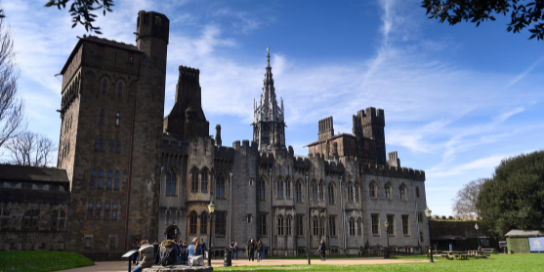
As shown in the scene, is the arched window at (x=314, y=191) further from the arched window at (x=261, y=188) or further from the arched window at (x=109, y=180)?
the arched window at (x=109, y=180)

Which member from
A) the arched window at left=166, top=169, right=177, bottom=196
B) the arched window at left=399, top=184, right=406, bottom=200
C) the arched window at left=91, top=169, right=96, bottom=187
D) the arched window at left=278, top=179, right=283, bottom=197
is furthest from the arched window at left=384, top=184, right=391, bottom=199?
the arched window at left=91, top=169, right=96, bottom=187

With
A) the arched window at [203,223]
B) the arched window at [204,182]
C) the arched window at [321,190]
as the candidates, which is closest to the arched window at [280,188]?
the arched window at [321,190]

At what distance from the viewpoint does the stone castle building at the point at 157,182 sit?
32594 millimetres

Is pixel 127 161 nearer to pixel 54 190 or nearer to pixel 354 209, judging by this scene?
pixel 54 190

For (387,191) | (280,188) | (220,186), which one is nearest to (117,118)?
(220,186)

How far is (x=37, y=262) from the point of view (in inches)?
907

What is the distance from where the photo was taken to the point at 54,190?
107ft

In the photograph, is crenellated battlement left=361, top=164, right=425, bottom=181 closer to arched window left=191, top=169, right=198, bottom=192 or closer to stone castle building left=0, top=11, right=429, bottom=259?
stone castle building left=0, top=11, right=429, bottom=259

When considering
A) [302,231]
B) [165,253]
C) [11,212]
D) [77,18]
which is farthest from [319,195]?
[77,18]

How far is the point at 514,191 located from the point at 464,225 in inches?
395

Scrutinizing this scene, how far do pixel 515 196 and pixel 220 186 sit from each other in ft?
117

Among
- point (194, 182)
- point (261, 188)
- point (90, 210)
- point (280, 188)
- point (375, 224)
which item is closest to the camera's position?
point (90, 210)

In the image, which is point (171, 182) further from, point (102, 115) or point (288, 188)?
point (288, 188)

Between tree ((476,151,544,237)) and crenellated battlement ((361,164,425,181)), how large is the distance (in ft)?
28.4
